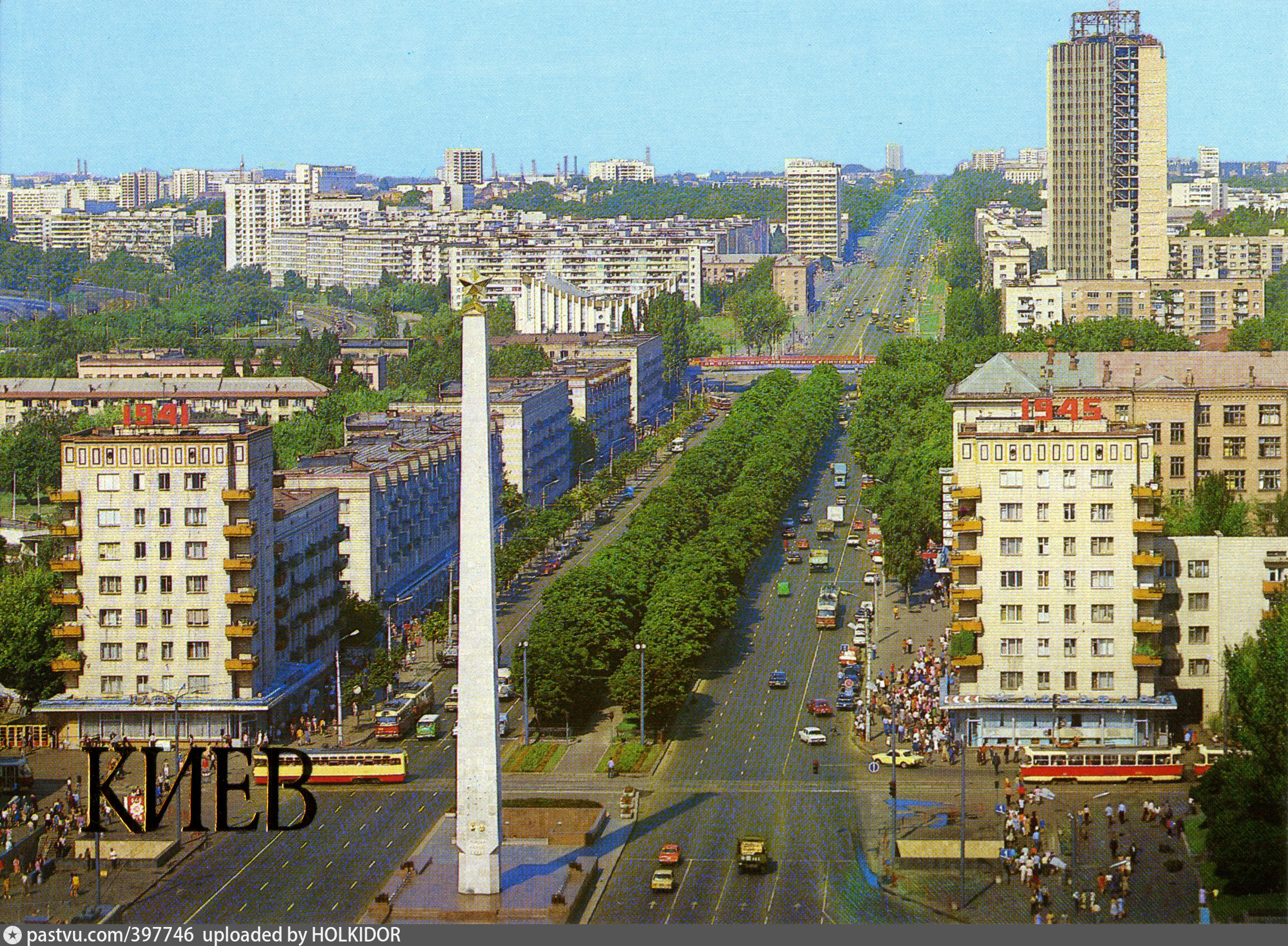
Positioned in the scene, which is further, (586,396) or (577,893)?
(586,396)

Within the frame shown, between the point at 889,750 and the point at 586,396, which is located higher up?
the point at 586,396

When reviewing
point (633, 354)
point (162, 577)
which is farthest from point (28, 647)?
point (633, 354)

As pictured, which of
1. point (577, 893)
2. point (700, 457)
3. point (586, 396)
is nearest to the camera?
point (577, 893)

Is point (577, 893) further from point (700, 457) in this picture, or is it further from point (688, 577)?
point (700, 457)

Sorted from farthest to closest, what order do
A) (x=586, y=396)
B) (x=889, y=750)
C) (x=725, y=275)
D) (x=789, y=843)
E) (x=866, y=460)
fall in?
(x=725, y=275) < (x=586, y=396) < (x=866, y=460) < (x=889, y=750) < (x=789, y=843)

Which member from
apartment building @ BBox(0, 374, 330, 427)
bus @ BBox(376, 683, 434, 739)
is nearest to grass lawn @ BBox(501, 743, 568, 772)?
bus @ BBox(376, 683, 434, 739)

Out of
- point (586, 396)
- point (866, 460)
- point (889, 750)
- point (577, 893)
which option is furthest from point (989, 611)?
point (586, 396)

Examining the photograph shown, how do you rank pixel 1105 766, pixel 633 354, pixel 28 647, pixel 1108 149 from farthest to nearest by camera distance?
pixel 1108 149, pixel 633 354, pixel 28 647, pixel 1105 766

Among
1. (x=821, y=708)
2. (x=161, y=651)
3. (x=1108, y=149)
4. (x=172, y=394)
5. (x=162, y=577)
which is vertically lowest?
(x=821, y=708)

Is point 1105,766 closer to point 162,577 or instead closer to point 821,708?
point 821,708
